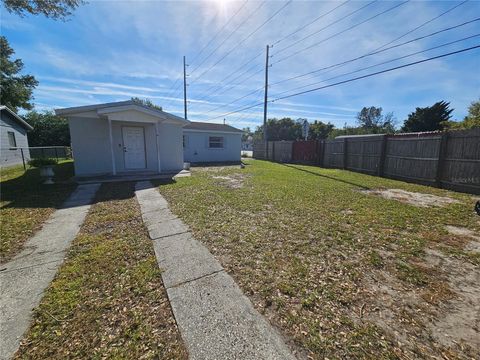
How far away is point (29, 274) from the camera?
2.65 m

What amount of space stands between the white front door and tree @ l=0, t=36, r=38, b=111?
20455 millimetres

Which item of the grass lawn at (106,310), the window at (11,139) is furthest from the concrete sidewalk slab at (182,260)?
the window at (11,139)

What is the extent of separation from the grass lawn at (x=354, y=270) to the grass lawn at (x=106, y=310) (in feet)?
2.91

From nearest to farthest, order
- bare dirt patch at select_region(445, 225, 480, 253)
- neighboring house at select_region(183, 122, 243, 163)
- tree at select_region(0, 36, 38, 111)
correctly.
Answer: bare dirt patch at select_region(445, 225, 480, 253) → neighboring house at select_region(183, 122, 243, 163) → tree at select_region(0, 36, 38, 111)

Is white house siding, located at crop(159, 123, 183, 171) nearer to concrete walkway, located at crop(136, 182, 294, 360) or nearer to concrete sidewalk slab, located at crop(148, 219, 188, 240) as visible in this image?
concrete sidewalk slab, located at crop(148, 219, 188, 240)

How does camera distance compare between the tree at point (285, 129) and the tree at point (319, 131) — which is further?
the tree at point (285, 129)

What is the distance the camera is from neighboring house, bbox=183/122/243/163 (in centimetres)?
1714

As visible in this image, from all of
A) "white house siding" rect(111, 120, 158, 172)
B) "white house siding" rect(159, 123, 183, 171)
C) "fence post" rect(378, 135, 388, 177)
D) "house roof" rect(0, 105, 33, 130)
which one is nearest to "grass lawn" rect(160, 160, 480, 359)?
"fence post" rect(378, 135, 388, 177)

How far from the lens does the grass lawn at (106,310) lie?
5.51ft

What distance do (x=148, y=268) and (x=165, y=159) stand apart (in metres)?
8.80

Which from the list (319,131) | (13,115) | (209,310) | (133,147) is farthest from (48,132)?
(319,131)

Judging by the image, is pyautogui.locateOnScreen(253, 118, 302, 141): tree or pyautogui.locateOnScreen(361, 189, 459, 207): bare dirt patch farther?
pyautogui.locateOnScreen(253, 118, 302, 141): tree

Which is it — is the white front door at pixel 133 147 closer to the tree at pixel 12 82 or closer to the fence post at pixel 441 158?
the fence post at pixel 441 158

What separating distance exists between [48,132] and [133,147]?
62.3ft
